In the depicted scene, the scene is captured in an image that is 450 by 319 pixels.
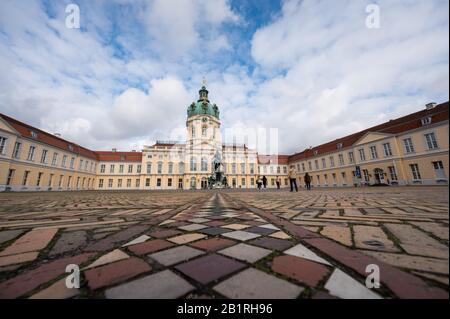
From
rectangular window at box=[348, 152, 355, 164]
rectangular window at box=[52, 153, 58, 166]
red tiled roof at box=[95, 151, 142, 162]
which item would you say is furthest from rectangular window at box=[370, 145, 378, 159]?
red tiled roof at box=[95, 151, 142, 162]

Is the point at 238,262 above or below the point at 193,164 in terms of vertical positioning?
below

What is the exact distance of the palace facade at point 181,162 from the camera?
820 inches

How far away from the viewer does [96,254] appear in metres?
1.30

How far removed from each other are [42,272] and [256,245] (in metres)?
1.34

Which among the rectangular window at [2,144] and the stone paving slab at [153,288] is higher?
the rectangular window at [2,144]

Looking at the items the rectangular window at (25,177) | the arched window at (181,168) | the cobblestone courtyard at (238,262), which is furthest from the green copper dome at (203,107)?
the cobblestone courtyard at (238,262)

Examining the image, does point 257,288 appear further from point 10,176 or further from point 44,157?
point 44,157

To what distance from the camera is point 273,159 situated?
165 feet

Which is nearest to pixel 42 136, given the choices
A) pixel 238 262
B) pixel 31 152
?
→ pixel 31 152

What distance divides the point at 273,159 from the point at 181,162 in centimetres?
2500

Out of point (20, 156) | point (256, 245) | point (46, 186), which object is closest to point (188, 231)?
point (256, 245)

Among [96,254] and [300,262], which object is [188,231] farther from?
[300,262]

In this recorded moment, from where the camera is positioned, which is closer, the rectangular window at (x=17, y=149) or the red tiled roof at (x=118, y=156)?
the rectangular window at (x=17, y=149)

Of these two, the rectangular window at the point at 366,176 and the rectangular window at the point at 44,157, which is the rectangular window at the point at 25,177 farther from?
the rectangular window at the point at 366,176
